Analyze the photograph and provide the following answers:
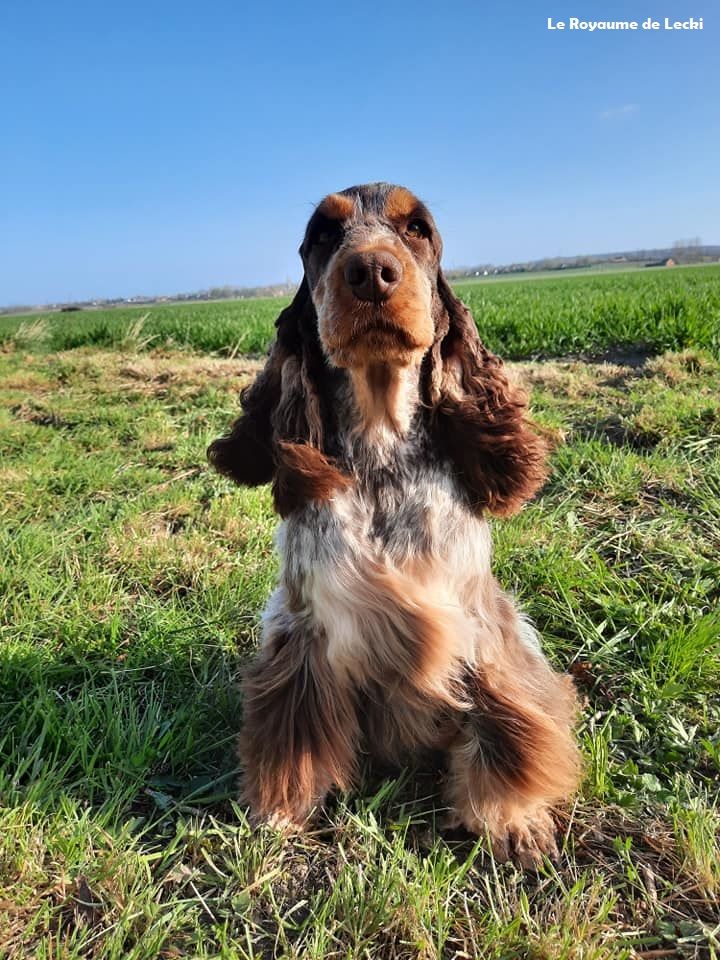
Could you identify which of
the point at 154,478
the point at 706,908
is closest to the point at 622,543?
the point at 706,908

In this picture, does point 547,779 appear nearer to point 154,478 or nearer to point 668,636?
point 668,636

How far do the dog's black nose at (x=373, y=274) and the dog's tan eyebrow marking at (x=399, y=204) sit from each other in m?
0.37

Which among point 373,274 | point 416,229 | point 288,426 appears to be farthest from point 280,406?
point 416,229

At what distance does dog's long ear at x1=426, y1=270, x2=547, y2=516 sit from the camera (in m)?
2.25

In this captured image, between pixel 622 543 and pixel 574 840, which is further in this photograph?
pixel 622 543

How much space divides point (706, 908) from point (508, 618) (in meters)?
1.01

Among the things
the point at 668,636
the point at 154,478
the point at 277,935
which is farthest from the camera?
the point at 154,478

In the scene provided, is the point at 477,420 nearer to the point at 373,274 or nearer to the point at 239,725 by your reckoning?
the point at 373,274

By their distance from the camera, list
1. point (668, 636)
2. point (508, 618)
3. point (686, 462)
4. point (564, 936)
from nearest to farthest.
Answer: point (564, 936) → point (508, 618) → point (668, 636) → point (686, 462)

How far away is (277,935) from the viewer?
186 cm

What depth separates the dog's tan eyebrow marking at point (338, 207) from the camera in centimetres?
220

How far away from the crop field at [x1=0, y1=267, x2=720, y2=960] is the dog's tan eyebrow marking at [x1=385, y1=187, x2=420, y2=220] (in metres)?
1.98

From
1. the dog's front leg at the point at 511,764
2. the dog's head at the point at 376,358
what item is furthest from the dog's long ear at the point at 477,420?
the dog's front leg at the point at 511,764

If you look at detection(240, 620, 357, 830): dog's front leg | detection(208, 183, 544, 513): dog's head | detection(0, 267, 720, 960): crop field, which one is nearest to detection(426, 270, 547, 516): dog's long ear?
detection(208, 183, 544, 513): dog's head
